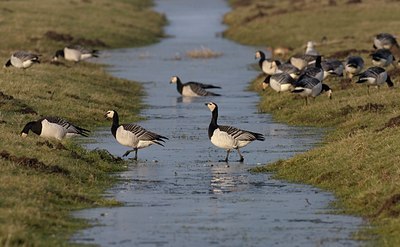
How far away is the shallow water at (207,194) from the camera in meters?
13.8

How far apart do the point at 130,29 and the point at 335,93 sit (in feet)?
111

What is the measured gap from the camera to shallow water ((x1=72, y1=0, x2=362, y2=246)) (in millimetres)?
13812

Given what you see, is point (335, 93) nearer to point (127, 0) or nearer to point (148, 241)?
point (148, 241)

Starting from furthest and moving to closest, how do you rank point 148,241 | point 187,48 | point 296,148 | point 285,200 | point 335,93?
point 187,48, point 335,93, point 296,148, point 285,200, point 148,241

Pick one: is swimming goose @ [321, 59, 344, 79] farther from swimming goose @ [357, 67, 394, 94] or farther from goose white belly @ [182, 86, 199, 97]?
goose white belly @ [182, 86, 199, 97]

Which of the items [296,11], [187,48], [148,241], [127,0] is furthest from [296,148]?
[127,0]

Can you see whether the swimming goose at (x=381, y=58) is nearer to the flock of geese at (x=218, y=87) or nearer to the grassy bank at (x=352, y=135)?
the flock of geese at (x=218, y=87)

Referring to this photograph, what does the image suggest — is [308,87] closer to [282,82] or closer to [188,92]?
[282,82]

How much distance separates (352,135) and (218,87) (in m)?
16.3

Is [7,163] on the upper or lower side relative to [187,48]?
upper

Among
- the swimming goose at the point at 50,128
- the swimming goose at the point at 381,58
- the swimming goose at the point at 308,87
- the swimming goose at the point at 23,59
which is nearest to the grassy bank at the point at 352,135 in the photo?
the swimming goose at the point at 308,87

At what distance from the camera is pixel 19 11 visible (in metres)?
64.8

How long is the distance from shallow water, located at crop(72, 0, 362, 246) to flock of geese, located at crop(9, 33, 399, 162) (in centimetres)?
44

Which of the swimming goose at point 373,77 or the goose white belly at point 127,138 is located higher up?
the goose white belly at point 127,138
